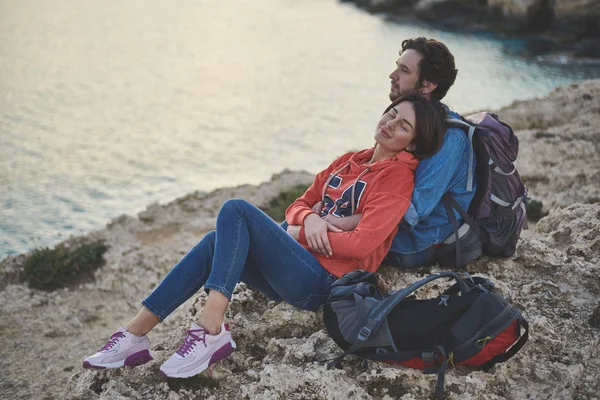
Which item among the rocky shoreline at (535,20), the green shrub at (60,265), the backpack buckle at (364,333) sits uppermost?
the rocky shoreline at (535,20)

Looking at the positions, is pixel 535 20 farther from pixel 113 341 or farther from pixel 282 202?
pixel 113 341

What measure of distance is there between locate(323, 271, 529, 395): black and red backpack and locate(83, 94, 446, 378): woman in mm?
519

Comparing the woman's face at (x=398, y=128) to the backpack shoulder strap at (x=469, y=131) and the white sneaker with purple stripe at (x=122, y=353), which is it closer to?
the backpack shoulder strap at (x=469, y=131)

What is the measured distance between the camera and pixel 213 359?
390cm

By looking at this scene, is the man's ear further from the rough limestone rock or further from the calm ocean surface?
the calm ocean surface

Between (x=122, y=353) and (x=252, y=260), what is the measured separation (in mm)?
1052

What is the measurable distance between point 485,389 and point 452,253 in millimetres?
1056

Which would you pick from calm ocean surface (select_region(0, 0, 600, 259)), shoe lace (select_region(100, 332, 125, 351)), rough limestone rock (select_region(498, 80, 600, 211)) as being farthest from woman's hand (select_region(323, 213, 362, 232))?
calm ocean surface (select_region(0, 0, 600, 259))

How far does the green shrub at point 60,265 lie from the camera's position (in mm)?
9453

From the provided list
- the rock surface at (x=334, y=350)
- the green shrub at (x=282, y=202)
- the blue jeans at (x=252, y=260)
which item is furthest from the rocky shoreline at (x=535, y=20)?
the blue jeans at (x=252, y=260)

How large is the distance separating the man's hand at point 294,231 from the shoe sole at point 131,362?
130cm

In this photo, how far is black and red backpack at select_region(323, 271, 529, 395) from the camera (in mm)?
3543

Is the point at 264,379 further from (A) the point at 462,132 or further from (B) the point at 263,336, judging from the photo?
(A) the point at 462,132

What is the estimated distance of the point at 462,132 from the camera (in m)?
4.30
